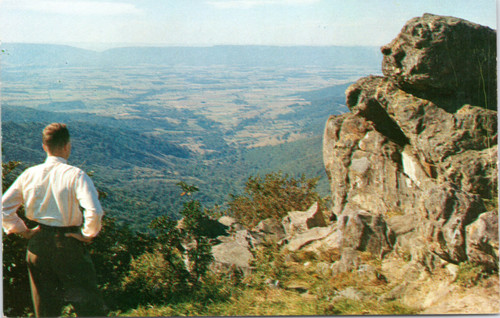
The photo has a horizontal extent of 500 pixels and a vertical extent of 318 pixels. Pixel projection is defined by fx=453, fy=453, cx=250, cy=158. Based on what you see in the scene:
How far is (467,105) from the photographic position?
552 cm

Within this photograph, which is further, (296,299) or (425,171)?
(425,171)

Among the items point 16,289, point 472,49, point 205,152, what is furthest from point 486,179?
point 205,152

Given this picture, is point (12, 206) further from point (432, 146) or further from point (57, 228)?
point (432, 146)

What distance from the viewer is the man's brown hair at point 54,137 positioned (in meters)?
3.74

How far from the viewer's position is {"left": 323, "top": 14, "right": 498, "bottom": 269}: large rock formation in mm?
4918

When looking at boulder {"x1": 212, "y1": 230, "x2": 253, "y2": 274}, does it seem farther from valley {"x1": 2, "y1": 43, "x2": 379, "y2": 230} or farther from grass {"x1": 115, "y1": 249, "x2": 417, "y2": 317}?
valley {"x1": 2, "y1": 43, "x2": 379, "y2": 230}

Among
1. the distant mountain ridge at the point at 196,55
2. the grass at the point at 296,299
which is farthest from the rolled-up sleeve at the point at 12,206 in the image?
the distant mountain ridge at the point at 196,55

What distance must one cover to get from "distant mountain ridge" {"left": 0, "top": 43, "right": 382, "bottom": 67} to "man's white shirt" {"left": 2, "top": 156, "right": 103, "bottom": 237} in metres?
2.39

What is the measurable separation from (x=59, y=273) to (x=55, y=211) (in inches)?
20.7

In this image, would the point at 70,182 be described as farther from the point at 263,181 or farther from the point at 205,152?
the point at 205,152

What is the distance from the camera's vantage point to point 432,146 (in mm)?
5609

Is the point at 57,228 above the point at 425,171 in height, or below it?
below

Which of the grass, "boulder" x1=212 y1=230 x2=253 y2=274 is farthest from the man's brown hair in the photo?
"boulder" x1=212 y1=230 x2=253 y2=274

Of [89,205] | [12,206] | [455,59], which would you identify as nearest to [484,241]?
[455,59]
